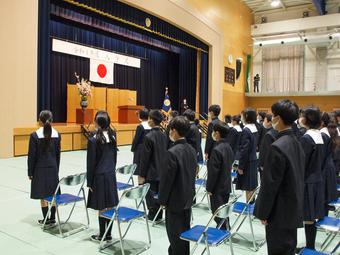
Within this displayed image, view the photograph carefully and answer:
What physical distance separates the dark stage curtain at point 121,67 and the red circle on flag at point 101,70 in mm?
490

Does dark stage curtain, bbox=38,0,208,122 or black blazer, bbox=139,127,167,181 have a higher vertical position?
dark stage curtain, bbox=38,0,208,122

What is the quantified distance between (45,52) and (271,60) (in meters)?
14.2

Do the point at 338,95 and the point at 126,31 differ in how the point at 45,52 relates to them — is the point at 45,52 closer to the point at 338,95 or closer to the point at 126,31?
the point at 126,31

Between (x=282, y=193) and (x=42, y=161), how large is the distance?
2.64 metres

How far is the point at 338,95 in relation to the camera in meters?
17.7

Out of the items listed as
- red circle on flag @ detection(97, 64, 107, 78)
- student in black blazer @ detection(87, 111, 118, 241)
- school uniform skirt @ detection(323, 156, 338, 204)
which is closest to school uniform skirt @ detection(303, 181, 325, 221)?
school uniform skirt @ detection(323, 156, 338, 204)

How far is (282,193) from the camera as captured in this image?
7.61 feet

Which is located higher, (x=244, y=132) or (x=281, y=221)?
(x=244, y=132)

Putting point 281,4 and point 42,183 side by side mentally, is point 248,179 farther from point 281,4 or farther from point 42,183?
point 281,4

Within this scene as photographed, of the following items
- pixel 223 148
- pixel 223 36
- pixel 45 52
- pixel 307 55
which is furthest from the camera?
pixel 307 55

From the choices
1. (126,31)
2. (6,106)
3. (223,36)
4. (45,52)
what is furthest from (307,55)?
(6,106)

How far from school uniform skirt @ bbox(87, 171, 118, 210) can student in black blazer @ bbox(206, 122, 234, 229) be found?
0.99 metres

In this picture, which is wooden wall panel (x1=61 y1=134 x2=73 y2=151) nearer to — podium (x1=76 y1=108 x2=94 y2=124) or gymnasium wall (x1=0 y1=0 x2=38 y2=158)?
podium (x1=76 y1=108 x2=94 y2=124)

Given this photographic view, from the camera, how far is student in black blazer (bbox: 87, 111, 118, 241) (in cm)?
344
